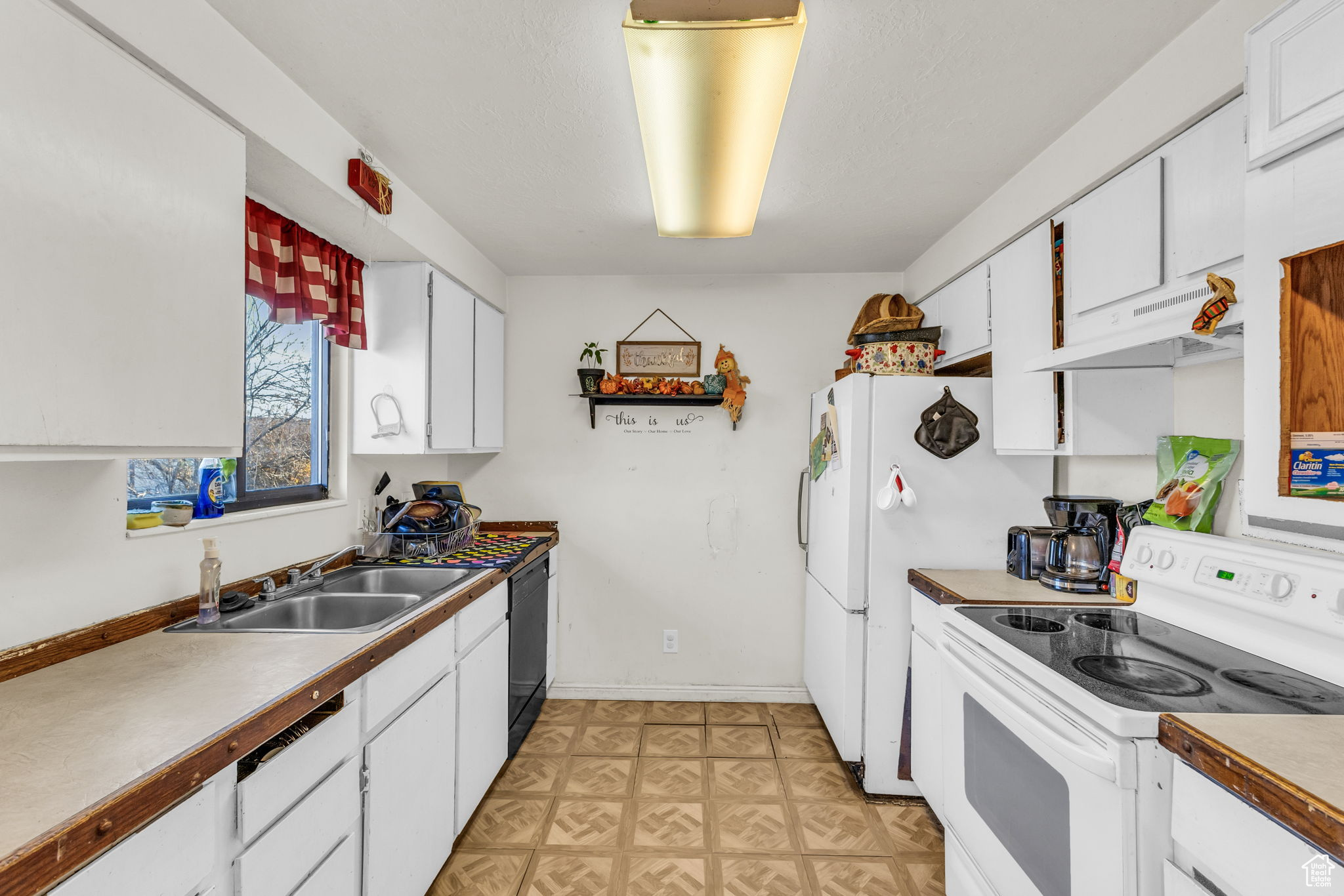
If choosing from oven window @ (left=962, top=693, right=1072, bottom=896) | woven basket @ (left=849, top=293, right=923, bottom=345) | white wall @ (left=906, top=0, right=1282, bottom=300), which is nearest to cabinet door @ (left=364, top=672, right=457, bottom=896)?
oven window @ (left=962, top=693, right=1072, bottom=896)

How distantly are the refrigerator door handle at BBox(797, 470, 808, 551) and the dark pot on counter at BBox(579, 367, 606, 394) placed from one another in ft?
3.83

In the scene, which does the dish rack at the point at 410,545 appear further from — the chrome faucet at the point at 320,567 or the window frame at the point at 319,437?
the window frame at the point at 319,437

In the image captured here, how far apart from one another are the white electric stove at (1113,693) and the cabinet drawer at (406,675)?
4.95ft

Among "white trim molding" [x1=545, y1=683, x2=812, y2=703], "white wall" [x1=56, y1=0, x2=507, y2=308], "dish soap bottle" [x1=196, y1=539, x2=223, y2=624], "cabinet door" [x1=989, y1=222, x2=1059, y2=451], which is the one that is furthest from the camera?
"white trim molding" [x1=545, y1=683, x2=812, y2=703]

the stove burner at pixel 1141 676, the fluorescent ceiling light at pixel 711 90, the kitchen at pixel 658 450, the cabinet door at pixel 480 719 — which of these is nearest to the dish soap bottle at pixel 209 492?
the kitchen at pixel 658 450

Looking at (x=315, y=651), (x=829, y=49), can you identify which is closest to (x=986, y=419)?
(x=829, y=49)

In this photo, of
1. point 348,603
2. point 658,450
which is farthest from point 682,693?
point 348,603

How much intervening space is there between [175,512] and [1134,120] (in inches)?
108

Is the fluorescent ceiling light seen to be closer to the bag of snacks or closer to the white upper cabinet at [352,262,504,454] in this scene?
the white upper cabinet at [352,262,504,454]

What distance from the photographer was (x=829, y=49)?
1479 mm

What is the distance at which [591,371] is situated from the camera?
3.14 meters

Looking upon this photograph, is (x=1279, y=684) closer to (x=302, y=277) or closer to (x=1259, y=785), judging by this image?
(x=1259, y=785)

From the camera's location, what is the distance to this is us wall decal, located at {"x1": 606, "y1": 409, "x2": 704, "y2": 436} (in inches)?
133

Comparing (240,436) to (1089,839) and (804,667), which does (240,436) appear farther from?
(804,667)
